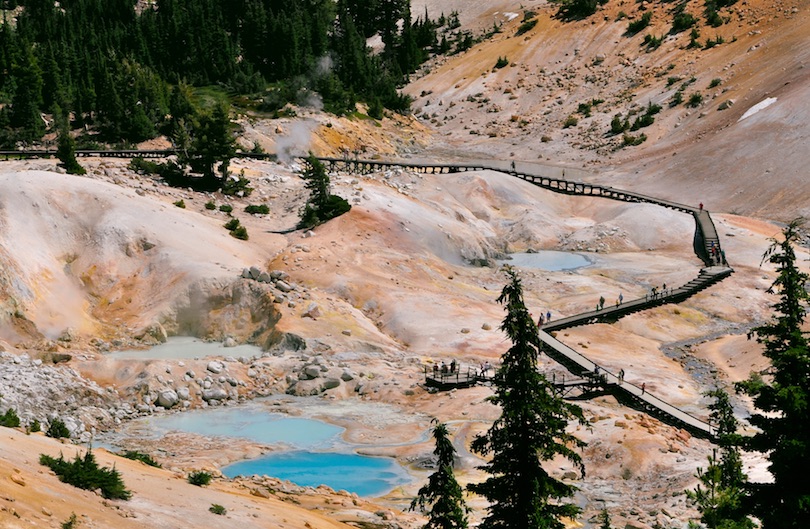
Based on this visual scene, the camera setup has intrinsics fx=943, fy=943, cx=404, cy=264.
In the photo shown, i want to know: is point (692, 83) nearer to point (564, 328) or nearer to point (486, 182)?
point (486, 182)

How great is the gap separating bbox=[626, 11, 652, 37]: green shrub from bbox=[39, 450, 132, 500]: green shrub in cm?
12527

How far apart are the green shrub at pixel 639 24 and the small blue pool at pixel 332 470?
361 ft

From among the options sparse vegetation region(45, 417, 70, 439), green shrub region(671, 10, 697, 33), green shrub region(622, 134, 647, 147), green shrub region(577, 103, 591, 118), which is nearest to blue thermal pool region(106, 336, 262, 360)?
sparse vegetation region(45, 417, 70, 439)

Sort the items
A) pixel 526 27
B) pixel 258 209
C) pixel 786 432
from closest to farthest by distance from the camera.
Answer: pixel 786 432 < pixel 258 209 < pixel 526 27

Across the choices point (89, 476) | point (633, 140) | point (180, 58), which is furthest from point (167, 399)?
point (180, 58)

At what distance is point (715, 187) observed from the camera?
315 ft

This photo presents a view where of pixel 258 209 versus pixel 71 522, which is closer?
pixel 71 522

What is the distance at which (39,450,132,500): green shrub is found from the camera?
25516 millimetres

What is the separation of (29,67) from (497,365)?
68664 mm

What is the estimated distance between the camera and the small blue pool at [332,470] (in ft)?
129

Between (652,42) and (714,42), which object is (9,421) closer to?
(714,42)

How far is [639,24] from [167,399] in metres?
109

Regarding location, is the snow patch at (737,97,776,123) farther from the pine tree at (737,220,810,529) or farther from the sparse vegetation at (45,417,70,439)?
the pine tree at (737,220,810,529)

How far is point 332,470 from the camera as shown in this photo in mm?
41000
